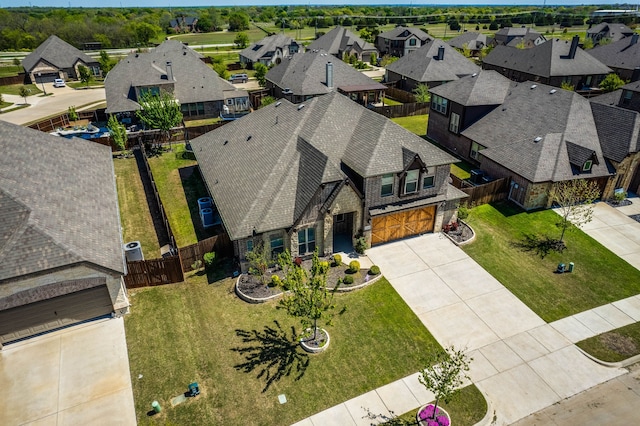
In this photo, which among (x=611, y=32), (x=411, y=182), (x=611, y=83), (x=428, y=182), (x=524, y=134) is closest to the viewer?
(x=411, y=182)

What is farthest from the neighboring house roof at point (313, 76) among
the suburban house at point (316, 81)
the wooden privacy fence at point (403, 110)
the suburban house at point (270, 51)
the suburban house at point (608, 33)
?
the suburban house at point (608, 33)

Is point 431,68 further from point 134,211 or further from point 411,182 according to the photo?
point 134,211

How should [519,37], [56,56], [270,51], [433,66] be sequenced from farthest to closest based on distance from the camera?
[519,37] < [270,51] < [56,56] < [433,66]

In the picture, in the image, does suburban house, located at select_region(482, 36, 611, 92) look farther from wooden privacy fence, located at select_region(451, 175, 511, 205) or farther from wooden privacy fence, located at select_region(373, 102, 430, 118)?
wooden privacy fence, located at select_region(451, 175, 511, 205)

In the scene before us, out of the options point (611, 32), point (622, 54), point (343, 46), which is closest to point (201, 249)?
point (343, 46)

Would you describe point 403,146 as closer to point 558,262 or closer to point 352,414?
Result: point 558,262

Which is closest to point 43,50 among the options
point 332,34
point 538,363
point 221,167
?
point 332,34
